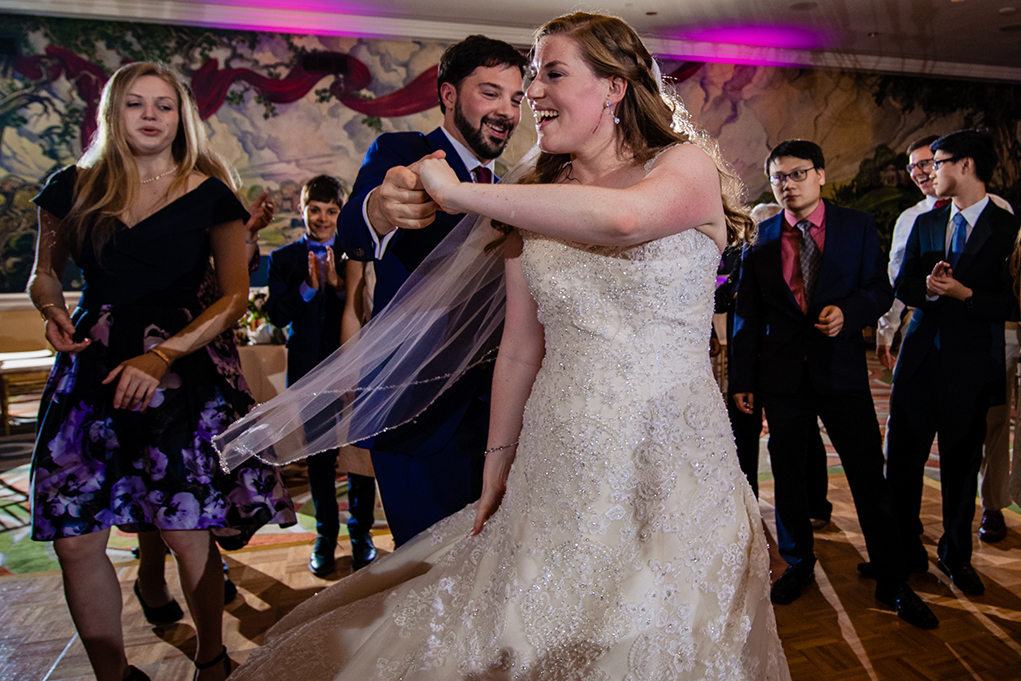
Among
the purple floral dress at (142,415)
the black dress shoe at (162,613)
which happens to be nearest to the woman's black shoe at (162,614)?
the black dress shoe at (162,613)

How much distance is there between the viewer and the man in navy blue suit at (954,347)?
119 inches

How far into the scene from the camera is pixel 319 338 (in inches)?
138

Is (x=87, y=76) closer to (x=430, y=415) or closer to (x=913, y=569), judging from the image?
(x=430, y=415)

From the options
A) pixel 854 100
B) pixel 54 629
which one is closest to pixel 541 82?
pixel 54 629

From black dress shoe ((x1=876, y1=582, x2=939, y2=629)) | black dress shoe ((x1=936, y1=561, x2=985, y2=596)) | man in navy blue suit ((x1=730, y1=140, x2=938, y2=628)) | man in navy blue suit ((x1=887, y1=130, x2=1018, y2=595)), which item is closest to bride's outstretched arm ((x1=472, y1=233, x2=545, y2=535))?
man in navy blue suit ((x1=730, y1=140, x2=938, y2=628))

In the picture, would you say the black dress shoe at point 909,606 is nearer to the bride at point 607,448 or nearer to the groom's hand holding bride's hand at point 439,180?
the bride at point 607,448

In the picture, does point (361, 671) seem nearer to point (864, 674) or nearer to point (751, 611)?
point (751, 611)

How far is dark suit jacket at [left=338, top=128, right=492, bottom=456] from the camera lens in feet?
6.23

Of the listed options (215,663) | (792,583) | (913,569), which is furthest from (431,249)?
(913,569)

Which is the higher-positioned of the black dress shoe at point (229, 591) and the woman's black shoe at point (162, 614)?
the woman's black shoe at point (162, 614)

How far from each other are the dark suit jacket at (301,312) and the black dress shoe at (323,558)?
0.78m

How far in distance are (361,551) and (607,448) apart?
2285 millimetres

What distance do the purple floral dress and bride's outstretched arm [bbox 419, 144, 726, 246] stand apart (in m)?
1.12

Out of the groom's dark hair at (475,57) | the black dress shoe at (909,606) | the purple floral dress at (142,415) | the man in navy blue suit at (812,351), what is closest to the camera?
the groom's dark hair at (475,57)
